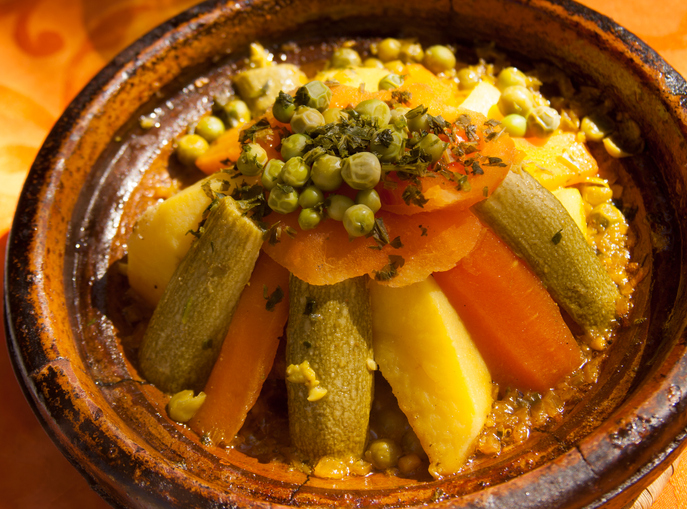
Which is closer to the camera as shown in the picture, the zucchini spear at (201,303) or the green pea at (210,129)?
the zucchini spear at (201,303)

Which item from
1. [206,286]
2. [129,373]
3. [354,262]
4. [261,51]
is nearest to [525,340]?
[354,262]

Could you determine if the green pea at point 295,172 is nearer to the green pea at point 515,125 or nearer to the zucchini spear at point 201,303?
the zucchini spear at point 201,303

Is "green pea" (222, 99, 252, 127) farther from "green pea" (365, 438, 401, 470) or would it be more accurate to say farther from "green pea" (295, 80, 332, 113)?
"green pea" (365, 438, 401, 470)

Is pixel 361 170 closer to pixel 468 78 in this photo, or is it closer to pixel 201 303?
pixel 201 303

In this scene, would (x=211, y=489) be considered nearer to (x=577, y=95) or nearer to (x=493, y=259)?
(x=493, y=259)

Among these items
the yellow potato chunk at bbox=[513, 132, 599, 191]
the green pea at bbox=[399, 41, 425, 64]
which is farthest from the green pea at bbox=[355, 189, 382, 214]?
the green pea at bbox=[399, 41, 425, 64]

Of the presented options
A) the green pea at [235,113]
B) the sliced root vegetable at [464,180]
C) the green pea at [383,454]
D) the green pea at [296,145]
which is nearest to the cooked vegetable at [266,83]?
the green pea at [235,113]
